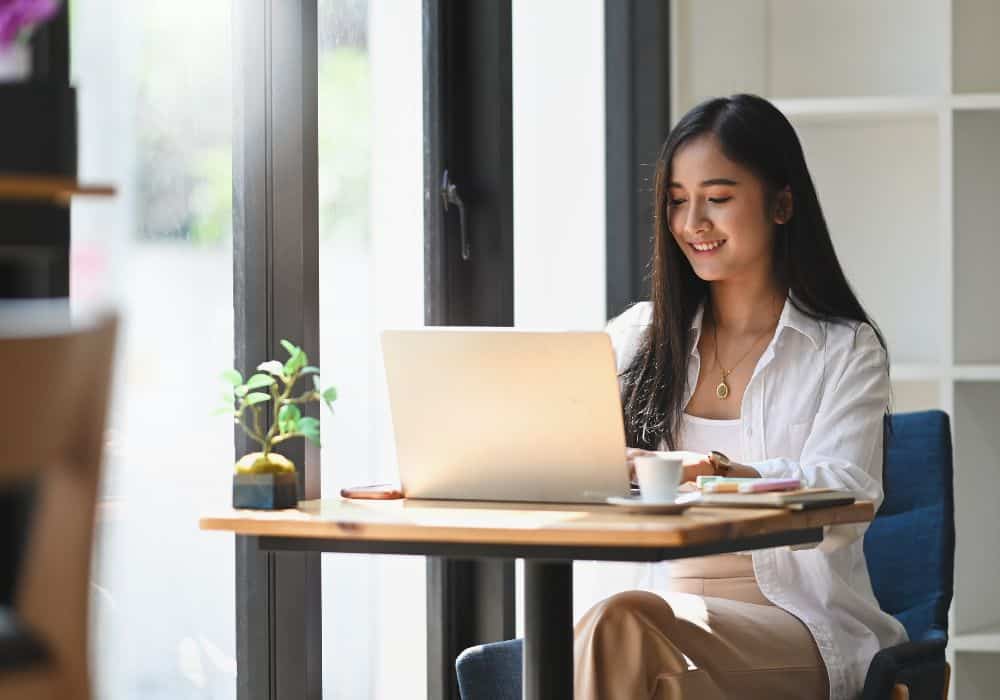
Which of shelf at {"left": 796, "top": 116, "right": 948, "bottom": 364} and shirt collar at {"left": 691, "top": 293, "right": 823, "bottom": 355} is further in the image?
shelf at {"left": 796, "top": 116, "right": 948, "bottom": 364}

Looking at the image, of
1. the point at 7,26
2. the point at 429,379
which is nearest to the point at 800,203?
the point at 429,379

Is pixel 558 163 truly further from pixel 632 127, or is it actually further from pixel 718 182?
pixel 718 182

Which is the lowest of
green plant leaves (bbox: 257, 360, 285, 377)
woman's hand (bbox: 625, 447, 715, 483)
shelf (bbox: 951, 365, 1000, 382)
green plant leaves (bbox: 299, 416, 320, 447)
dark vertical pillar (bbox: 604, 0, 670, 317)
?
woman's hand (bbox: 625, 447, 715, 483)

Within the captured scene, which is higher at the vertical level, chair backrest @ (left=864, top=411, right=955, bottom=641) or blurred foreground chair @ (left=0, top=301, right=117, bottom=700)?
blurred foreground chair @ (left=0, top=301, right=117, bottom=700)

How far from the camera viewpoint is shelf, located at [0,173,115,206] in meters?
1.19

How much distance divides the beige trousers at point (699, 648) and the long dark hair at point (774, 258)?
33 centimetres

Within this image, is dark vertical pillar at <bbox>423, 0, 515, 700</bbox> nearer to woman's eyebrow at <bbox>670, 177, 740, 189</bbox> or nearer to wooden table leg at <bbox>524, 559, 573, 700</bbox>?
woman's eyebrow at <bbox>670, 177, 740, 189</bbox>

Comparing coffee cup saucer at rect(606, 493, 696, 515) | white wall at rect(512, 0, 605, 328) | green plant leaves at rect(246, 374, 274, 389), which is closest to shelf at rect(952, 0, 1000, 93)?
white wall at rect(512, 0, 605, 328)

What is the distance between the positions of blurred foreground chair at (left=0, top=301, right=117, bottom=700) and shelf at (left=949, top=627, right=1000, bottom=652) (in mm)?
2829

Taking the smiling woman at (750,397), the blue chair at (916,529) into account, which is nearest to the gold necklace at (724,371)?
the smiling woman at (750,397)

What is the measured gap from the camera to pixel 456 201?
3176 millimetres

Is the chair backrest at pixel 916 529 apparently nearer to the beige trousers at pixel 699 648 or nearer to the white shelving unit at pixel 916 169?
the beige trousers at pixel 699 648

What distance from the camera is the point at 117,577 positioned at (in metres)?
2.12

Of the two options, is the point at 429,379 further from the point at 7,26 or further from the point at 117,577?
the point at 7,26
